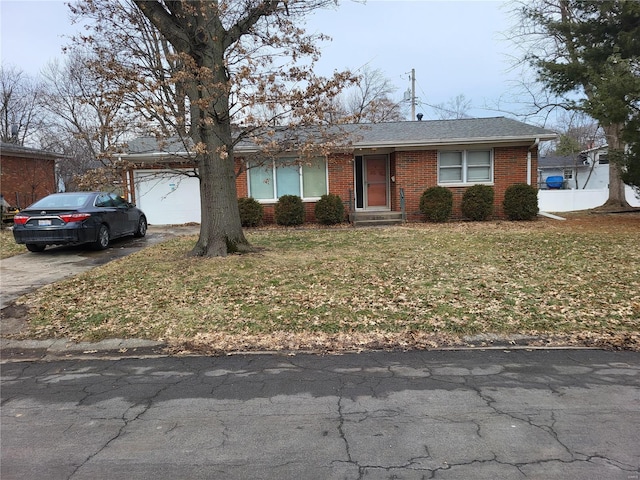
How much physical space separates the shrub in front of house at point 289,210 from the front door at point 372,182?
3.18 metres

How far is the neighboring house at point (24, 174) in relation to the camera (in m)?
21.8

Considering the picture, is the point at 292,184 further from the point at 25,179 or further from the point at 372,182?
the point at 25,179

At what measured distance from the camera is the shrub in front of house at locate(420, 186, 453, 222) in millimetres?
15461

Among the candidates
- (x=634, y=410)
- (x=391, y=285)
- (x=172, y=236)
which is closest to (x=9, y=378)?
(x=391, y=285)

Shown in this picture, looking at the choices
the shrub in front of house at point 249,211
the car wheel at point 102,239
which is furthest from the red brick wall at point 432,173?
the car wheel at point 102,239

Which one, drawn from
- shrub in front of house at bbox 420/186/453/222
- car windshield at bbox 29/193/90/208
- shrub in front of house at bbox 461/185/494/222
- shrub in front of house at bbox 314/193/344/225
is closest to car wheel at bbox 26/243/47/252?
car windshield at bbox 29/193/90/208

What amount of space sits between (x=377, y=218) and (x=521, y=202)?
4800 mm

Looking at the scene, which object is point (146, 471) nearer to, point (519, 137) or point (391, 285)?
point (391, 285)

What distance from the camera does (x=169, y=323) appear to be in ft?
19.8

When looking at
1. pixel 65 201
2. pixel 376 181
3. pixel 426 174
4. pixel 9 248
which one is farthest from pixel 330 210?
pixel 9 248

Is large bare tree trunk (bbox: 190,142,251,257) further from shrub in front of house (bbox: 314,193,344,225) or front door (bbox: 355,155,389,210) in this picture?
front door (bbox: 355,155,389,210)

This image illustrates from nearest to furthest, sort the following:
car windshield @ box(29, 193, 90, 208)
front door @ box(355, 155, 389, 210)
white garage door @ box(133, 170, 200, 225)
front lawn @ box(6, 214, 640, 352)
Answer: front lawn @ box(6, 214, 640, 352) → car windshield @ box(29, 193, 90, 208) → white garage door @ box(133, 170, 200, 225) → front door @ box(355, 155, 389, 210)

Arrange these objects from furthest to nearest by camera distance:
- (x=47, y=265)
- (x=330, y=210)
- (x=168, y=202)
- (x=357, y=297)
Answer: (x=168, y=202), (x=330, y=210), (x=47, y=265), (x=357, y=297)

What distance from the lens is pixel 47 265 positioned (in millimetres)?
10008
